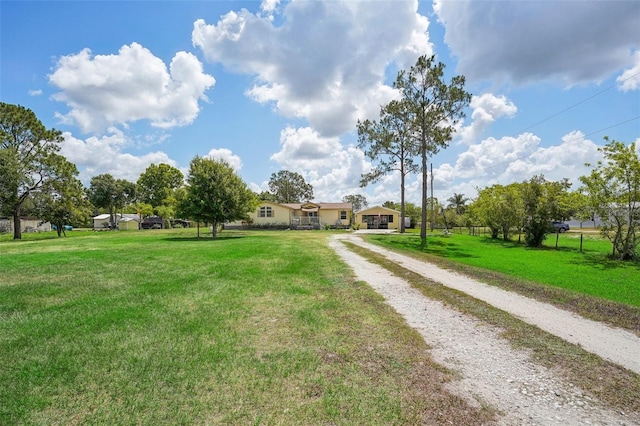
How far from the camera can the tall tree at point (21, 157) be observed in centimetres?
2953

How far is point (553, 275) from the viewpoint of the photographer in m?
11.0

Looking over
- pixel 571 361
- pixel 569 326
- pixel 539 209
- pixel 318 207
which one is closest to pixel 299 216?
pixel 318 207

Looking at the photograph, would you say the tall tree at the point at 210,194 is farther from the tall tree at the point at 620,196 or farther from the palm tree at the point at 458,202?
the palm tree at the point at 458,202

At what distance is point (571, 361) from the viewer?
4121mm

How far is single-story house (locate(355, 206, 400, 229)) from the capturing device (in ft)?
160

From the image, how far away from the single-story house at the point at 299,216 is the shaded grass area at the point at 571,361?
39297 millimetres

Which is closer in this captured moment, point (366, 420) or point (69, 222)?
point (366, 420)

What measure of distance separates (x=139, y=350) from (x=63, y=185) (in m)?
38.0

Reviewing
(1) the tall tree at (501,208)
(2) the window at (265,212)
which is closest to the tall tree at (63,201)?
(2) the window at (265,212)

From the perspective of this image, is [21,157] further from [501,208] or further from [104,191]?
[501,208]

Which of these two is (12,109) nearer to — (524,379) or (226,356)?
(226,356)

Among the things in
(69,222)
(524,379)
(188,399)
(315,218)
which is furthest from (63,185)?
(524,379)

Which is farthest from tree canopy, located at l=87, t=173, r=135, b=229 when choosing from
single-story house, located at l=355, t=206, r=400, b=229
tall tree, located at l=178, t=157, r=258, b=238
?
single-story house, located at l=355, t=206, r=400, b=229

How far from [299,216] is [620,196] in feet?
127
